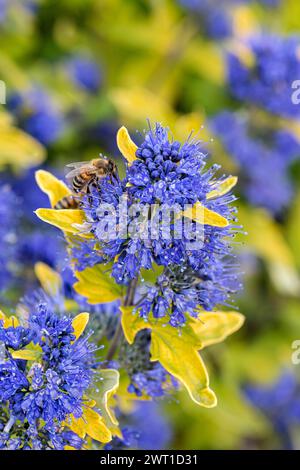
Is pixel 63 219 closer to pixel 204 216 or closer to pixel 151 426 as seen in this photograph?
pixel 204 216

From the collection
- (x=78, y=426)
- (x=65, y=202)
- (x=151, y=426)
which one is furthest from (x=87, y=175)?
(x=151, y=426)

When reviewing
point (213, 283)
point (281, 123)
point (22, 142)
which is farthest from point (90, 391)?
point (281, 123)

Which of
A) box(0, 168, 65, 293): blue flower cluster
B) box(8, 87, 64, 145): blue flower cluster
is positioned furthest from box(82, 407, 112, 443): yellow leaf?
box(8, 87, 64, 145): blue flower cluster

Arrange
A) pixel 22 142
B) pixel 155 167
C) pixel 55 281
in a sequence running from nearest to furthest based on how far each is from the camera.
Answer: pixel 155 167, pixel 55 281, pixel 22 142

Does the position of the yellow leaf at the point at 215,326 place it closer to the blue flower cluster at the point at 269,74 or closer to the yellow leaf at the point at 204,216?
the yellow leaf at the point at 204,216

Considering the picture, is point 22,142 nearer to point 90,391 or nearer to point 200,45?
point 90,391

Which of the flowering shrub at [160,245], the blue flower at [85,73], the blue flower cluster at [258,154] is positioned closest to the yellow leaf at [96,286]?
the flowering shrub at [160,245]
